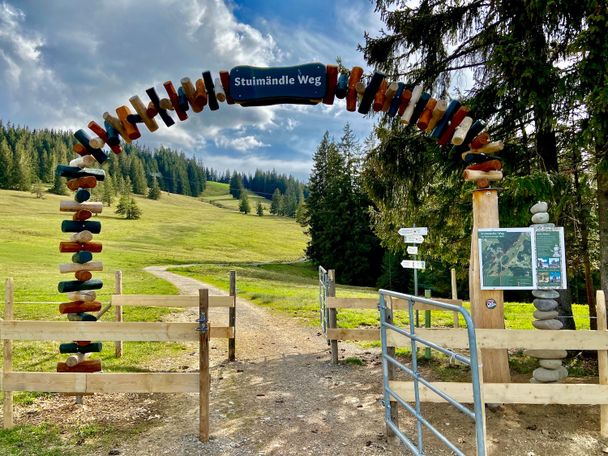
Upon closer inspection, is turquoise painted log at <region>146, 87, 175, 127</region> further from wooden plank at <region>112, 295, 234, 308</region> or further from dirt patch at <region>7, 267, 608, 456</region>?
dirt patch at <region>7, 267, 608, 456</region>

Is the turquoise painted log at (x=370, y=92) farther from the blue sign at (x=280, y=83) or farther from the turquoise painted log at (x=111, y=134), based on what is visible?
the turquoise painted log at (x=111, y=134)

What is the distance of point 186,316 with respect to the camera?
14219 mm

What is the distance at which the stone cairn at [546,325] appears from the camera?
600 centimetres

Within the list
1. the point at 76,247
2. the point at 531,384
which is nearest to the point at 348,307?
the point at 531,384

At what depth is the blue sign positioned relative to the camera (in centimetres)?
664

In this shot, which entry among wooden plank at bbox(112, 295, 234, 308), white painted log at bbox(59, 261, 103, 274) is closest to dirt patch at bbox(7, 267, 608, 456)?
wooden plank at bbox(112, 295, 234, 308)

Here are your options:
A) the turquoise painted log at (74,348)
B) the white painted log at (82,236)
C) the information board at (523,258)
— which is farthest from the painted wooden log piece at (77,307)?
the information board at (523,258)

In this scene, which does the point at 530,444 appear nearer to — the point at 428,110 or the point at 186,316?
the point at 428,110

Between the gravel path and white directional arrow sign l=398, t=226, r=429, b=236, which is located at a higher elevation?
white directional arrow sign l=398, t=226, r=429, b=236

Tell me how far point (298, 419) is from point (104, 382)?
265 cm

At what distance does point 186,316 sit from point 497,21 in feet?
41.0

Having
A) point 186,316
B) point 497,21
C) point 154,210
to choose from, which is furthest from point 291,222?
point 497,21

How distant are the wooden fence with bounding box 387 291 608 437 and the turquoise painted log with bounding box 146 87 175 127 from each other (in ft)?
16.8

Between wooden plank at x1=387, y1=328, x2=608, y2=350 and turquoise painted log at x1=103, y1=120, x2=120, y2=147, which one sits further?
turquoise painted log at x1=103, y1=120, x2=120, y2=147
